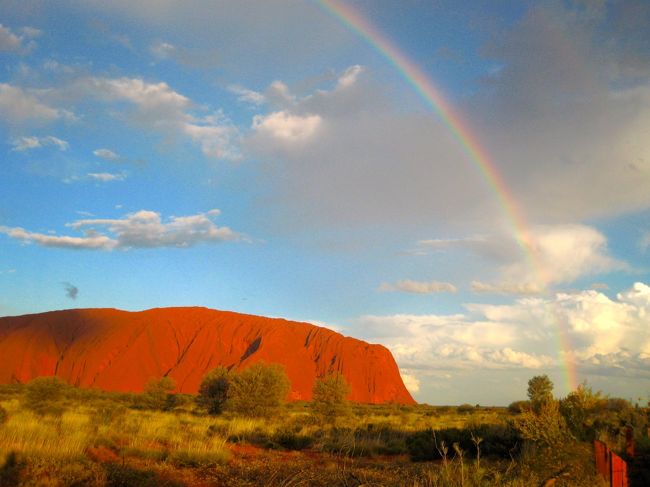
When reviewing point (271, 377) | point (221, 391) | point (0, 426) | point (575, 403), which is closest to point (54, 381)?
point (221, 391)

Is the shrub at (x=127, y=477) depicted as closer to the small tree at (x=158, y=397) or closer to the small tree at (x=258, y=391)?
the small tree at (x=258, y=391)

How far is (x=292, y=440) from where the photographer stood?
1692cm

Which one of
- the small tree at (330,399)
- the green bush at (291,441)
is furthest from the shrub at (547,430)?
the small tree at (330,399)

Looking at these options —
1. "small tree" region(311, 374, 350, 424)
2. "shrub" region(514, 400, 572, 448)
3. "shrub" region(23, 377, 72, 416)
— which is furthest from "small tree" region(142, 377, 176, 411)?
"shrub" region(514, 400, 572, 448)

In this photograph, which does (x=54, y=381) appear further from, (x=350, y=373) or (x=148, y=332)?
(x=350, y=373)

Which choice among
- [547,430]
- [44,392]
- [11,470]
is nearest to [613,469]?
[547,430]

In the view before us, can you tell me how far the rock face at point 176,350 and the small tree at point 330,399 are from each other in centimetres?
5377

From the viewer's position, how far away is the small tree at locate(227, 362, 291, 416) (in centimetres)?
2877

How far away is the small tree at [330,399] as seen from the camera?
31562mm

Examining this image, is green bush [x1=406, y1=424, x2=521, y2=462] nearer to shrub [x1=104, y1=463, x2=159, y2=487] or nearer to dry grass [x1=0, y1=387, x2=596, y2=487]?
dry grass [x1=0, y1=387, x2=596, y2=487]

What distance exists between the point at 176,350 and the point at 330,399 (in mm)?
72934

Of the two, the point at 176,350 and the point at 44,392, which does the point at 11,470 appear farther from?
the point at 176,350

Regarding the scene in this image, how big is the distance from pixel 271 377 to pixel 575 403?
823 inches

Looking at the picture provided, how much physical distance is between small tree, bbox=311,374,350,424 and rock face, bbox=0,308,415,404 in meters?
53.8
